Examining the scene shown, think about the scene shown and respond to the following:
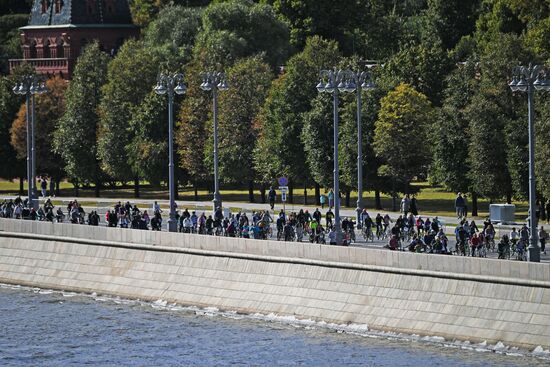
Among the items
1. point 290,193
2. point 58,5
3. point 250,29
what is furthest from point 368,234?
point 58,5

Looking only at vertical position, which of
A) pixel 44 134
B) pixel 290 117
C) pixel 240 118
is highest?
pixel 240 118

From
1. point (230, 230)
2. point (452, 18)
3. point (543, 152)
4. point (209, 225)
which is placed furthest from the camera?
point (452, 18)

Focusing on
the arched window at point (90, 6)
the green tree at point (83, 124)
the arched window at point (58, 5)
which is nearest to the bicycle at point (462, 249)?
the green tree at point (83, 124)

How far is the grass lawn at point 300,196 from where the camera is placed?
116125 millimetres

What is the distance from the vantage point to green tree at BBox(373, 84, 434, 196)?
118000mm

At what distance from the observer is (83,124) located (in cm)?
14475

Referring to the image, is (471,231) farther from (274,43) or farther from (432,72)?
(274,43)

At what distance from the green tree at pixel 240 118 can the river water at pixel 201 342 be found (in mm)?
43691

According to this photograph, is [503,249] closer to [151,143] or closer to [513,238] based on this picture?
[513,238]

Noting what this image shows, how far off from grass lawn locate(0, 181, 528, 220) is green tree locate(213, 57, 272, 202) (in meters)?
2.14

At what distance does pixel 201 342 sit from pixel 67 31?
338ft

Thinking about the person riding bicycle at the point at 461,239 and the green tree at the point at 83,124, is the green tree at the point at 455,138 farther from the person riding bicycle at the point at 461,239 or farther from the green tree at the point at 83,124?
the green tree at the point at 83,124

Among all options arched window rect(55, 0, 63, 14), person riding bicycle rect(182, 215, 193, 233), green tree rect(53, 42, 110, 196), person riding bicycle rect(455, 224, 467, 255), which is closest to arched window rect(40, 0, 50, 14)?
arched window rect(55, 0, 63, 14)

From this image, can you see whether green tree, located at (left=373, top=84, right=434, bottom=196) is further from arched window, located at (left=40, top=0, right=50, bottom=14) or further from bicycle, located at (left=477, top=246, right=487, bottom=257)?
arched window, located at (left=40, top=0, right=50, bottom=14)
